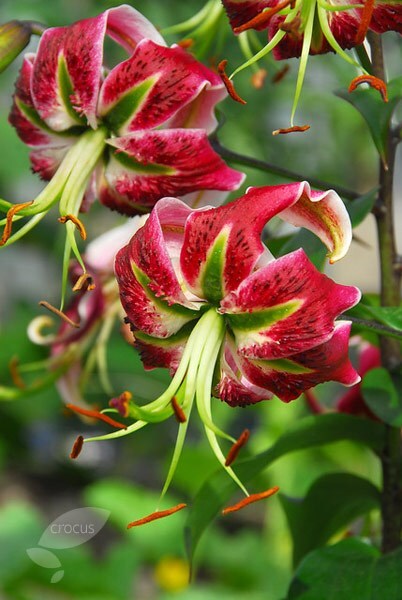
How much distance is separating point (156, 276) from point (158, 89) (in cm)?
11

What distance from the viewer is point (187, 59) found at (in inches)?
20.6

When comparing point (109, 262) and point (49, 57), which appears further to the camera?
point (109, 262)

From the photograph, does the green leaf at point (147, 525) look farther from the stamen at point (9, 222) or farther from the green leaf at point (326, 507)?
the stamen at point (9, 222)

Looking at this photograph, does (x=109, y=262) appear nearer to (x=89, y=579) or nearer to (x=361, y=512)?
(x=361, y=512)

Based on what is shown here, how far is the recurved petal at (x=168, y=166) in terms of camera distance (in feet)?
1.70

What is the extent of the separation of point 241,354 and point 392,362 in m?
0.17

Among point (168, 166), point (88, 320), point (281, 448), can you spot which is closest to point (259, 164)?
point (168, 166)

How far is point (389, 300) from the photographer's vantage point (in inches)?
23.1

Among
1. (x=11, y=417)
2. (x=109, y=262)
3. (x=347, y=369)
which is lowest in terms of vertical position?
(x=11, y=417)

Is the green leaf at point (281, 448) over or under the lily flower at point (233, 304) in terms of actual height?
under

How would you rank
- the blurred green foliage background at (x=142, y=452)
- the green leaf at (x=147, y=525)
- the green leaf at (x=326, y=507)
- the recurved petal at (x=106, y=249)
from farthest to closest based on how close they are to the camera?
1. the green leaf at (x=147, y=525)
2. the blurred green foliage background at (x=142, y=452)
3. the recurved petal at (x=106, y=249)
4. the green leaf at (x=326, y=507)

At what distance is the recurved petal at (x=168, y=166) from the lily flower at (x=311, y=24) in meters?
0.05

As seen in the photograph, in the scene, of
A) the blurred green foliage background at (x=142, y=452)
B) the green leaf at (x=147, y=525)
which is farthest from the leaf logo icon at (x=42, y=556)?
the green leaf at (x=147, y=525)

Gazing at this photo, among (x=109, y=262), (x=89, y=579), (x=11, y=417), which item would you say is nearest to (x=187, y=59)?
(x=109, y=262)
